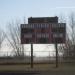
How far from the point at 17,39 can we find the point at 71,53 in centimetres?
2131

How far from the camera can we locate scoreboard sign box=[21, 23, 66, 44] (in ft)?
157

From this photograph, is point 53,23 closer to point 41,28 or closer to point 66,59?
point 41,28

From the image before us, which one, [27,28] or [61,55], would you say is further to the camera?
[61,55]

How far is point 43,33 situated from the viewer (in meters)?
47.5

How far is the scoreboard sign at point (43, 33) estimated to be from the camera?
47875 millimetres

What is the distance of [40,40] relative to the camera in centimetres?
4847

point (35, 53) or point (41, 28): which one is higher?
point (41, 28)

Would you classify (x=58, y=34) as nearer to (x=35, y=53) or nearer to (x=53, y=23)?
(x=53, y=23)

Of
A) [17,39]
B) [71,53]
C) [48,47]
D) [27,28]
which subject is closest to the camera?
[27,28]

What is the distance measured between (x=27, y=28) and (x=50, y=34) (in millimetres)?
3848

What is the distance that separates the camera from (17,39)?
232 feet

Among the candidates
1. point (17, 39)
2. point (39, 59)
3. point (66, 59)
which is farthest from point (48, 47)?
point (17, 39)

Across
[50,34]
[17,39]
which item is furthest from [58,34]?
[17,39]

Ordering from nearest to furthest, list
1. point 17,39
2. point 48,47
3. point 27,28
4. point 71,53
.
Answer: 1. point 27,28
2. point 71,53
3. point 48,47
4. point 17,39
